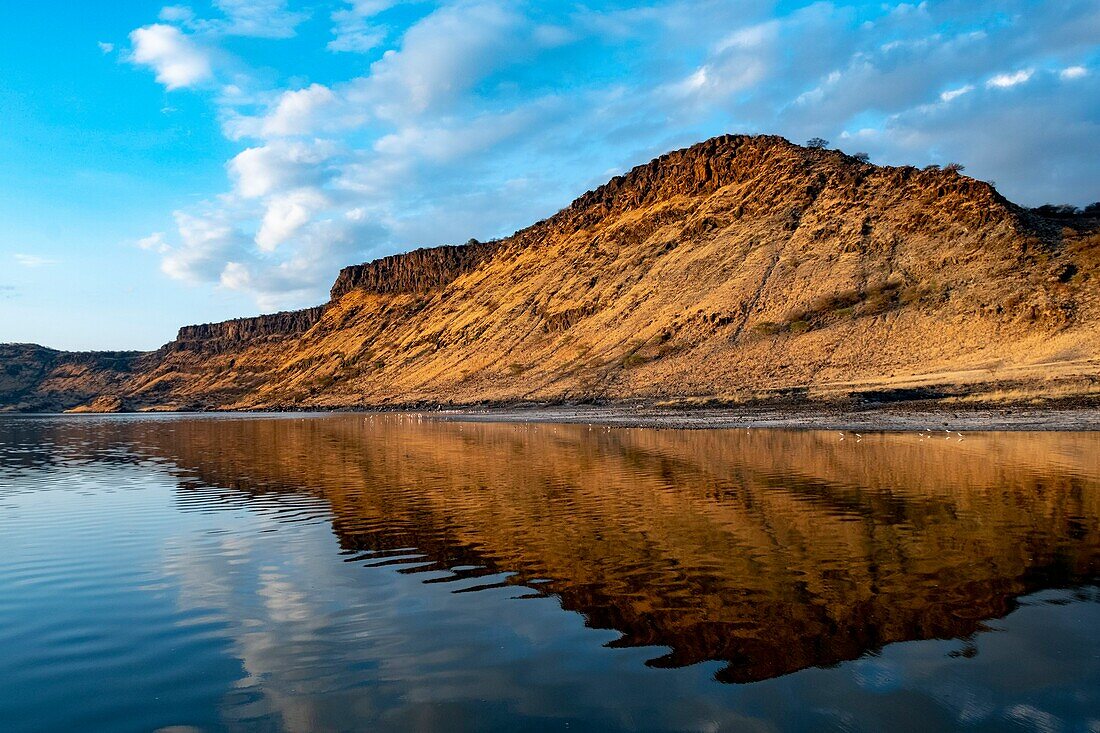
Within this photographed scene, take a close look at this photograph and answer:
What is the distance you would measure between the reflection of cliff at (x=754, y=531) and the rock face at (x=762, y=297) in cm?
3611

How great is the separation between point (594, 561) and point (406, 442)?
3532cm

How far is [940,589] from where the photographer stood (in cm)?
981

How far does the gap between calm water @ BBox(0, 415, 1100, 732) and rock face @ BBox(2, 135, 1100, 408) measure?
45.1 metres

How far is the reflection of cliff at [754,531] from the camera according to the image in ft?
28.7

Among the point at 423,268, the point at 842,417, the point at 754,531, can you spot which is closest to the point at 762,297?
the point at 842,417

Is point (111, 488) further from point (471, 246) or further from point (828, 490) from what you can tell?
point (471, 246)

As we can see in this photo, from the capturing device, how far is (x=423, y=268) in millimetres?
184375

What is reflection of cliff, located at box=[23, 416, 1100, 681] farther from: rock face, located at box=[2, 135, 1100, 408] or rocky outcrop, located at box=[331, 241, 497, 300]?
rocky outcrop, located at box=[331, 241, 497, 300]

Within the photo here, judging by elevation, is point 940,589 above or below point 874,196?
below

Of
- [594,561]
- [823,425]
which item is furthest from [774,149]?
[594,561]

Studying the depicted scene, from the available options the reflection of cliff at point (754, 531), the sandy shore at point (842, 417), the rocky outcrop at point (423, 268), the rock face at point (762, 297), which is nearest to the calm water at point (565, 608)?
the reflection of cliff at point (754, 531)

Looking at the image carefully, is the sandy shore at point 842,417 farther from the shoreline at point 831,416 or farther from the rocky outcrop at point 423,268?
the rocky outcrop at point 423,268

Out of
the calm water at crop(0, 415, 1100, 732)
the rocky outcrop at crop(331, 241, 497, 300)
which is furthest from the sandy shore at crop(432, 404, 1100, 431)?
the rocky outcrop at crop(331, 241, 497, 300)

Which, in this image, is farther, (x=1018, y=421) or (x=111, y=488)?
(x=1018, y=421)
